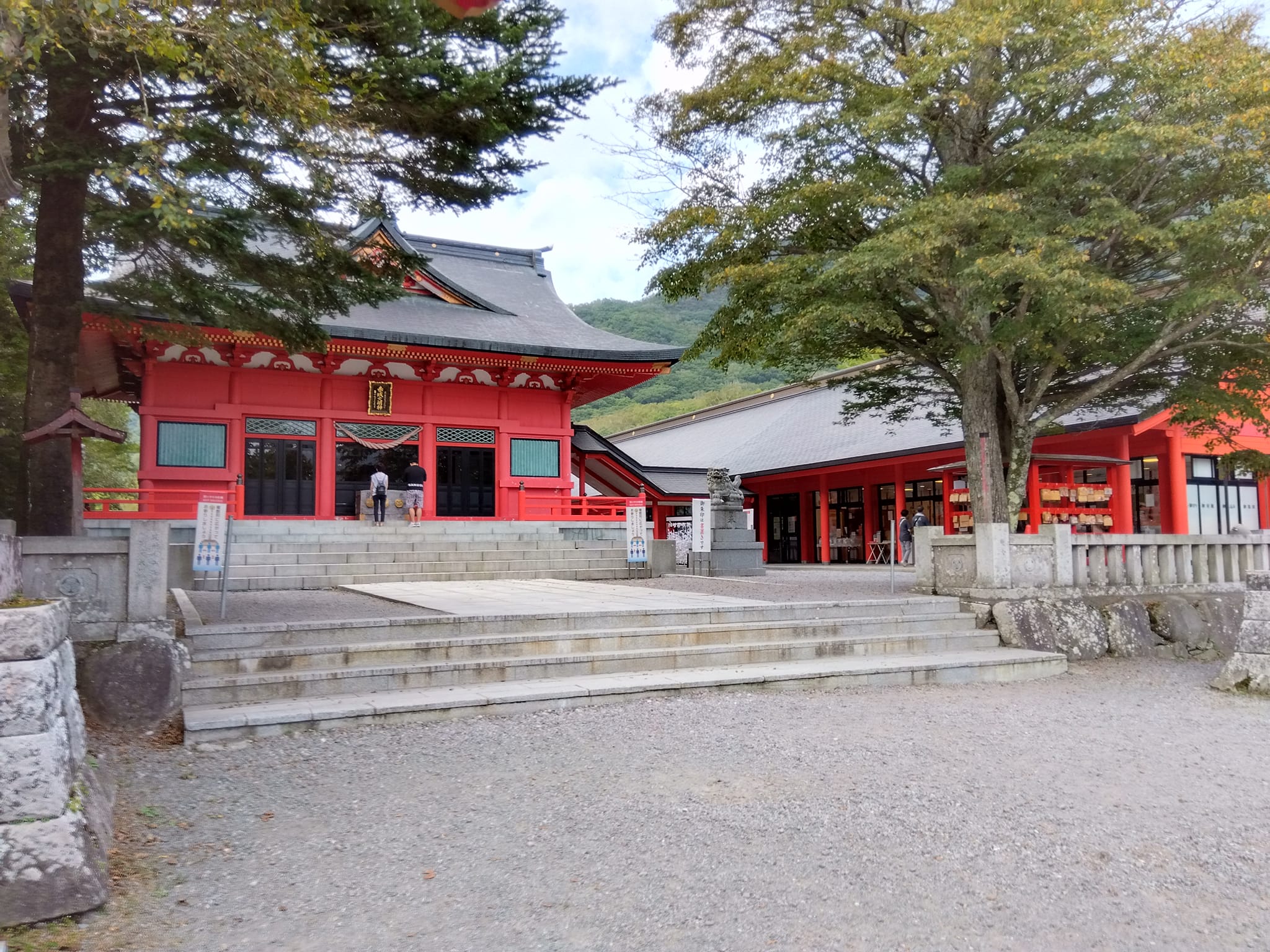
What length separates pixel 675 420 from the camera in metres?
35.4

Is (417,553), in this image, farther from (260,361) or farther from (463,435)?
(260,361)

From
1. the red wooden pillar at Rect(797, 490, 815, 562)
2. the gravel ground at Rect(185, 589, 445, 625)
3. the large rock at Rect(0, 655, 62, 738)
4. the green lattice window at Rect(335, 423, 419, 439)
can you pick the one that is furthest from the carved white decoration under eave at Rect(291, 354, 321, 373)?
the red wooden pillar at Rect(797, 490, 815, 562)

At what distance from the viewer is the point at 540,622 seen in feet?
21.4

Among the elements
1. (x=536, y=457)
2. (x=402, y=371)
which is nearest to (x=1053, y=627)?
(x=536, y=457)

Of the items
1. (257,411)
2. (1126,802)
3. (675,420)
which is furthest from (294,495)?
(675,420)

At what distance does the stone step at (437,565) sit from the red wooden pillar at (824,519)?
11181 millimetres

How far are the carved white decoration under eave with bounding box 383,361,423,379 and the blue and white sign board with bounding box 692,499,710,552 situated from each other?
19.7 feet

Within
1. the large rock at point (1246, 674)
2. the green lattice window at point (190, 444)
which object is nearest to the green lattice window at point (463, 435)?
the green lattice window at point (190, 444)

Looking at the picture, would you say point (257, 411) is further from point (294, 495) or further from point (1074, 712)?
point (1074, 712)

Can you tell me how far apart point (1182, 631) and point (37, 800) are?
31.1 ft

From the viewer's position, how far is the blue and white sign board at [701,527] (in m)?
13.2

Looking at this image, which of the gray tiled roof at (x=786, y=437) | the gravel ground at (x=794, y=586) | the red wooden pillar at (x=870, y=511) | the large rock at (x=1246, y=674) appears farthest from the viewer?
the red wooden pillar at (x=870, y=511)

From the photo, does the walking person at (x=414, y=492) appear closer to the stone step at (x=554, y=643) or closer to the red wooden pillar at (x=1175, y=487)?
the stone step at (x=554, y=643)

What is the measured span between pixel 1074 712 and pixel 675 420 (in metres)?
30.0
